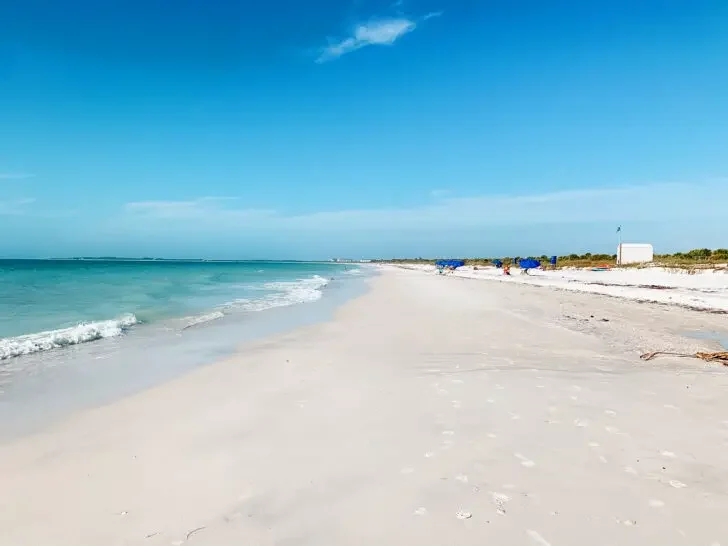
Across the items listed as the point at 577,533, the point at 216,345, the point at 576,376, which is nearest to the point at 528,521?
the point at 577,533

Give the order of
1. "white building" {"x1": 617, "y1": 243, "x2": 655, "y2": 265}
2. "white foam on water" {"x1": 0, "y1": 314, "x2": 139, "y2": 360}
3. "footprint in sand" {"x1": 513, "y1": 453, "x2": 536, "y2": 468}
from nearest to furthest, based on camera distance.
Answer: "footprint in sand" {"x1": 513, "y1": 453, "x2": 536, "y2": 468} → "white foam on water" {"x1": 0, "y1": 314, "x2": 139, "y2": 360} → "white building" {"x1": 617, "y1": 243, "x2": 655, "y2": 265}

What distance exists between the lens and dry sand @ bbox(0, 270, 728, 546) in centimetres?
296

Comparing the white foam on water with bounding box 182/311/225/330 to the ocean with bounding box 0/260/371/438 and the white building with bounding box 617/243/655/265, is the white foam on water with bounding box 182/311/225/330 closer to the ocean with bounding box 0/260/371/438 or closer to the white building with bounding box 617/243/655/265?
the ocean with bounding box 0/260/371/438

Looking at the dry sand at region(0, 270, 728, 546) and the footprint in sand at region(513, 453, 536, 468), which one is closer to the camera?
the dry sand at region(0, 270, 728, 546)

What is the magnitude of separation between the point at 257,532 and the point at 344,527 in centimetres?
61

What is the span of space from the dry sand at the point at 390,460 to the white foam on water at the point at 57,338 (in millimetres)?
4912

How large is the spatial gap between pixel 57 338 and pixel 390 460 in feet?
33.8

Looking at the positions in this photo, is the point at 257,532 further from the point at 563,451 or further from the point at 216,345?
the point at 216,345

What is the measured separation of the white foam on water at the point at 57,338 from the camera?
9398 mm

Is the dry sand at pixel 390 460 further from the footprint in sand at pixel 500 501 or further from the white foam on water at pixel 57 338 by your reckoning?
the white foam on water at pixel 57 338

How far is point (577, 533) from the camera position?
2848mm

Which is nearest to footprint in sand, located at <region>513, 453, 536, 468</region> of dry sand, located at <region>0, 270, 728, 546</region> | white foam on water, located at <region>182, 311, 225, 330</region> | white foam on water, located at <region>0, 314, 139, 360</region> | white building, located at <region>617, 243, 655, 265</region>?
dry sand, located at <region>0, 270, 728, 546</region>

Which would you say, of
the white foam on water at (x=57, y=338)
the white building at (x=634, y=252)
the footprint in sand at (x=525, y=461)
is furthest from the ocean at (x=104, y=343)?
the white building at (x=634, y=252)

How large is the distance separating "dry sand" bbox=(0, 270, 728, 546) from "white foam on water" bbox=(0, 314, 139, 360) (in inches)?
193
